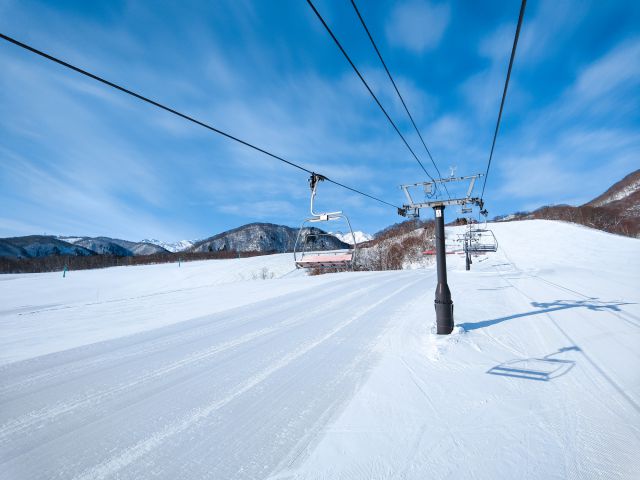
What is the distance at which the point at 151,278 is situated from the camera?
38156 mm

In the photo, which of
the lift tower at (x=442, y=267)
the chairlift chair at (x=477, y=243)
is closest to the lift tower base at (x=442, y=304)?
the lift tower at (x=442, y=267)

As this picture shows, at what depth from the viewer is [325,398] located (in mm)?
3369

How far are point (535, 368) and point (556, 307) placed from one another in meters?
5.04

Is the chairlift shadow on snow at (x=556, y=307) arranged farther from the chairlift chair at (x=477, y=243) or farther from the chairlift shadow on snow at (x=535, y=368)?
the chairlift chair at (x=477, y=243)

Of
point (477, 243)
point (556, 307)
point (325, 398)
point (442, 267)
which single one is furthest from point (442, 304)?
point (477, 243)

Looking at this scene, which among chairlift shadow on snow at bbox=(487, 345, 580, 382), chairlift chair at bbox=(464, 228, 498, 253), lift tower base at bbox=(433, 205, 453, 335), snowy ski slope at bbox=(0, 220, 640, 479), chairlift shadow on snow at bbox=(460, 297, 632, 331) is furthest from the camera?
chairlift chair at bbox=(464, 228, 498, 253)

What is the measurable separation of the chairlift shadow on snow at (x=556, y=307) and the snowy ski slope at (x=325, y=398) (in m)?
0.10

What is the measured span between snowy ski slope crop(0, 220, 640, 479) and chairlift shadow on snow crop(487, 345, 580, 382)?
1.4 inches

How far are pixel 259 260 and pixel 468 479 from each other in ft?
157

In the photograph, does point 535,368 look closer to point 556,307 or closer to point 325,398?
point 325,398

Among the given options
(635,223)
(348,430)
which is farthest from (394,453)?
(635,223)

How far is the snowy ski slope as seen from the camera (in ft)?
7.68

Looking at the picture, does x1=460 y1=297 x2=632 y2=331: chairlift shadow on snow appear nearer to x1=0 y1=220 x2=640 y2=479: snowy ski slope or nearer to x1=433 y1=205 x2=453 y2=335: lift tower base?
x1=0 y1=220 x2=640 y2=479: snowy ski slope

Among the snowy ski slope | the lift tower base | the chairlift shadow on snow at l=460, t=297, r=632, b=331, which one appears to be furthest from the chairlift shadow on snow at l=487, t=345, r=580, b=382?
the chairlift shadow on snow at l=460, t=297, r=632, b=331
